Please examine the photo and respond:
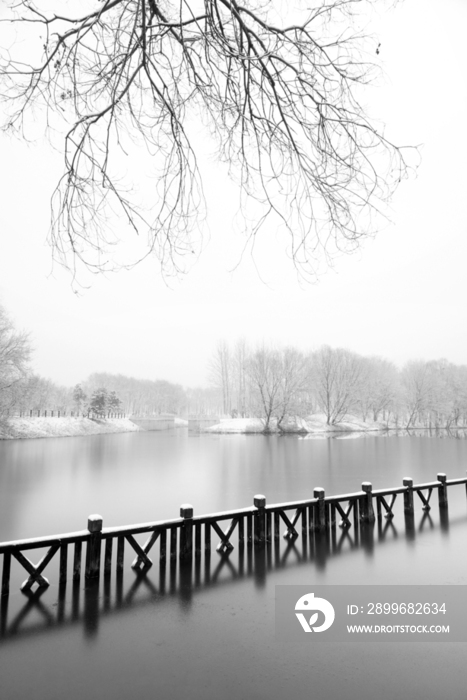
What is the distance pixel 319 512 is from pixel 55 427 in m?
39.7

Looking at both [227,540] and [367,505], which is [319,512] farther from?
[227,540]

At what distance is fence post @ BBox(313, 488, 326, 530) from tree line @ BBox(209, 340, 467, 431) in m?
36.9

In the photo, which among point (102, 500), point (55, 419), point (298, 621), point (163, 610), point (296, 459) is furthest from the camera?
point (55, 419)

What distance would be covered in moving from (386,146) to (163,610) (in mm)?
4712

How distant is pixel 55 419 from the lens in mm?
43062

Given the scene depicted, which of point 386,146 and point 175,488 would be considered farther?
point 175,488

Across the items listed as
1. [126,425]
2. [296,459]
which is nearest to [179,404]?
[126,425]

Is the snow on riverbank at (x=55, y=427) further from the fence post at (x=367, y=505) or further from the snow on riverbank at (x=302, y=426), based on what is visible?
the fence post at (x=367, y=505)

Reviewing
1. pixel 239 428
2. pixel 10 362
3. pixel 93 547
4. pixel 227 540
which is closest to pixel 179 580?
pixel 227 540

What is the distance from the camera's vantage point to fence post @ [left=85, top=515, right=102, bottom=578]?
495 centimetres

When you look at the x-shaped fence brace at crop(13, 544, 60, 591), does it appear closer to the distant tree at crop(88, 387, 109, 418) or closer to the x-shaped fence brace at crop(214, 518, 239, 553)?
the x-shaped fence brace at crop(214, 518, 239, 553)

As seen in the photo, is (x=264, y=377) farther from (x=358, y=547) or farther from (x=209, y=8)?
(x=209, y=8)

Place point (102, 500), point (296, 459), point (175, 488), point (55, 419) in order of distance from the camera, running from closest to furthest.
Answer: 1. point (102, 500)
2. point (175, 488)
3. point (296, 459)
4. point (55, 419)

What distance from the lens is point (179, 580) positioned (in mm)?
5320
